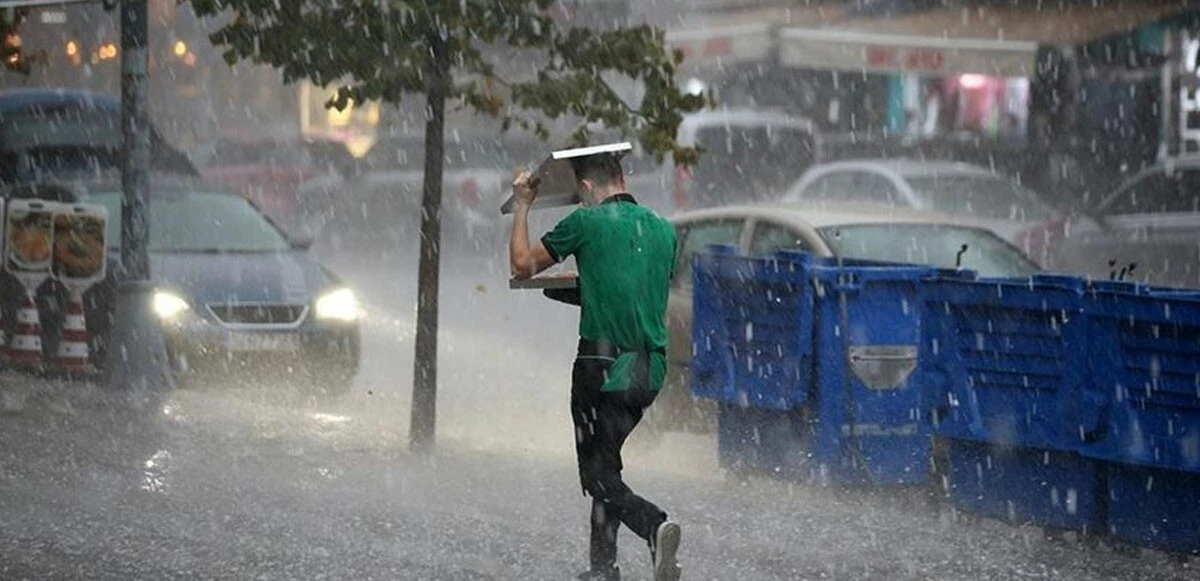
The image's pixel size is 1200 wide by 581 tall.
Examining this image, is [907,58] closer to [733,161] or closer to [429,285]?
[733,161]

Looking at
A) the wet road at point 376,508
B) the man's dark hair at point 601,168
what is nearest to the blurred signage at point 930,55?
the wet road at point 376,508

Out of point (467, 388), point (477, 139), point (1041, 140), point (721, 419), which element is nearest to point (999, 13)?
point (1041, 140)

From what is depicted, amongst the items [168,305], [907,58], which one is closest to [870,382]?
[168,305]

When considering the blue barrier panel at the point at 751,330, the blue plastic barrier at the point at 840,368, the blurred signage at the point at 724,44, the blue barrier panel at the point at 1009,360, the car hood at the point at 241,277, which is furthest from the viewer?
the blurred signage at the point at 724,44

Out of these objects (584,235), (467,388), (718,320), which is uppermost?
(584,235)

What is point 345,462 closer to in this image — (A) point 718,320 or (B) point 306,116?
(A) point 718,320

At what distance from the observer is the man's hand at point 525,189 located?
27.6 feet

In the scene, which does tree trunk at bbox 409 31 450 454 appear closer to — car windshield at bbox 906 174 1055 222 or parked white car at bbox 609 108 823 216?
car windshield at bbox 906 174 1055 222

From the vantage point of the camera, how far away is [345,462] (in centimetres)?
1229

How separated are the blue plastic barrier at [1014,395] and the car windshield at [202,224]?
6.47 metres

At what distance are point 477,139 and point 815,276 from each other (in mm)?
24236

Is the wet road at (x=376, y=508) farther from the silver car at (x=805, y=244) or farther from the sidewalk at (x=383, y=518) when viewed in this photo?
the silver car at (x=805, y=244)

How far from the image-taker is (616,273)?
8508 millimetres

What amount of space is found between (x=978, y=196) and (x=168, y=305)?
1048 cm
